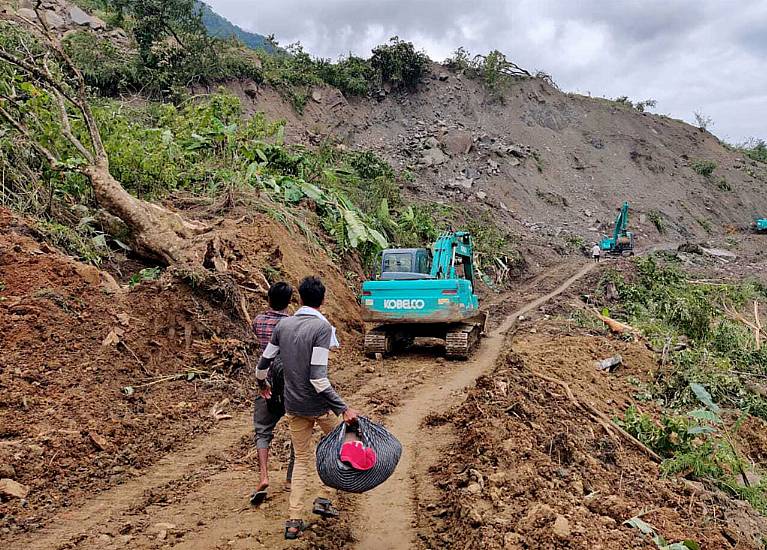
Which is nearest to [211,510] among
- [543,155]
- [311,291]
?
[311,291]

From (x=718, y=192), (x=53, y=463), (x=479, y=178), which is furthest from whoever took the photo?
(x=718, y=192)

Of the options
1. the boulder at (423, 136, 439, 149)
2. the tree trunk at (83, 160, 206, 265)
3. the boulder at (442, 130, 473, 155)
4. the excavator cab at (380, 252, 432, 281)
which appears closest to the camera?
the tree trunk at (83, 160, 206, 265)

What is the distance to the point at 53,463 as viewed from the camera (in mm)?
5301

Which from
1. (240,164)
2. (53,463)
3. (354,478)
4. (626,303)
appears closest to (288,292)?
(354,478)

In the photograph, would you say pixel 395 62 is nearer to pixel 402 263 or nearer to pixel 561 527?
pixel 402 263

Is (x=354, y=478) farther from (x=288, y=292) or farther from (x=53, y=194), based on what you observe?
(x=53, y=194)

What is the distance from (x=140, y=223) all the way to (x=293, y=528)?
670 cm

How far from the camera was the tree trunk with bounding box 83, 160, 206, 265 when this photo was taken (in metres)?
9.41

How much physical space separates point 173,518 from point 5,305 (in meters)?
3.72

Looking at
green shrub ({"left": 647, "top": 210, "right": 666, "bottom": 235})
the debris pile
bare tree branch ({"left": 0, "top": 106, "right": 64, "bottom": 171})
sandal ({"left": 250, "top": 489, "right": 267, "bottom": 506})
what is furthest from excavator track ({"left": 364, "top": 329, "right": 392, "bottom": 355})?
green shrub ({"left": 647, "top": 210, "right": 666, "bottom": 235})

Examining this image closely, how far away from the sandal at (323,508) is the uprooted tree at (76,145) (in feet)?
17.9

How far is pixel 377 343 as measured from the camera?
437 inches

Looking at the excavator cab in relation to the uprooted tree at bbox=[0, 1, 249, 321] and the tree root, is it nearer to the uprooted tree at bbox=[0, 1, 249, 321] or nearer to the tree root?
the uprooted tree at bbox=[0, 1, 249, 321]

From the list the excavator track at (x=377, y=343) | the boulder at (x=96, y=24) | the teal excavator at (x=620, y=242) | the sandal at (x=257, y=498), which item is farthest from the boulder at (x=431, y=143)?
the sandal at (x=257, y=498)
